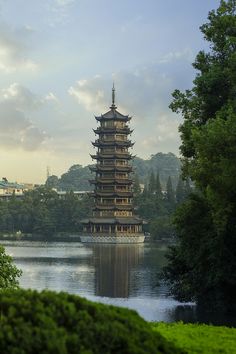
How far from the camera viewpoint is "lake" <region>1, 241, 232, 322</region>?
79.2 ft

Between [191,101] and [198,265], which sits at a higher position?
[191,101]

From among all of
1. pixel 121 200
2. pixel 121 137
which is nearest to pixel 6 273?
pixel 121 200

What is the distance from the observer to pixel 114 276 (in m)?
39.3

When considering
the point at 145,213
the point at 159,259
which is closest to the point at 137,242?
the point at 145,213

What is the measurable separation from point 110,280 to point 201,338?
2900 centimetres

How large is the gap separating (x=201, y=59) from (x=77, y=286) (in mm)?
16179

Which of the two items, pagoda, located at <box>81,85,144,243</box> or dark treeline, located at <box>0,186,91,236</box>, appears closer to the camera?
pagoda, located at <box>81,85,144,243</box>

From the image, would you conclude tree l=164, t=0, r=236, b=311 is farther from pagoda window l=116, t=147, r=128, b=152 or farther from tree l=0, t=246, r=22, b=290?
pagoda window l=116, t=147, r=128, b=152

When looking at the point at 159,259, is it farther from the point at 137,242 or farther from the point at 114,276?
the point at 137,242

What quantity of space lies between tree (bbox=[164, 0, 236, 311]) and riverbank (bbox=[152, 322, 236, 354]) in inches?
317

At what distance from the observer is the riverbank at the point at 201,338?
730cm

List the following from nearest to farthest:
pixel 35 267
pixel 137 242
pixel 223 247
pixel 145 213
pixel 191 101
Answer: pixel 223 247 < pixel 191 101 < pixel 35 267 < pixel 137 242 < pixel 145 213

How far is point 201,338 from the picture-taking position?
8305 mm

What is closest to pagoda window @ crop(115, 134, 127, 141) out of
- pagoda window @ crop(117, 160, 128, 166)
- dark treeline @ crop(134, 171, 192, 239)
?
pagoda window @ crop(117, 160, 128, 166)
